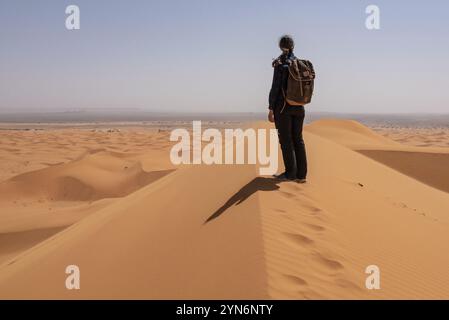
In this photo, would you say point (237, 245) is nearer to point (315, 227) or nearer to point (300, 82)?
point (315, 227)

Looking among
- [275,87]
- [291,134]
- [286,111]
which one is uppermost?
[275,87]

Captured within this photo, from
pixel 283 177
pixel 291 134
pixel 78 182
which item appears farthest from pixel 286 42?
pixel 78 182

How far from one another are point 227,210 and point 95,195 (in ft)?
22.3

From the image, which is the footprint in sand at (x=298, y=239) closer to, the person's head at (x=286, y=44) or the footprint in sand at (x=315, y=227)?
the footprint in sand at (x=315, y=227)

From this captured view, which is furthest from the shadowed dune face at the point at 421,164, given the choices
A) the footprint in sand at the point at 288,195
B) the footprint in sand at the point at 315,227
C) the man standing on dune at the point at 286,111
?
the footprint in sand at the point at 315,227

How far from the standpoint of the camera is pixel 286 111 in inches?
197

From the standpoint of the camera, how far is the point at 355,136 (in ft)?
68.5

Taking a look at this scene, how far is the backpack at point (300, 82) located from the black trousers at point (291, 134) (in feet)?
0.52

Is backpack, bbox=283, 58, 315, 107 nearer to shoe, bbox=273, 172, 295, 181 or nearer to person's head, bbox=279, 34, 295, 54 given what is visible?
person's head, bbox=279, 34, 295, 54

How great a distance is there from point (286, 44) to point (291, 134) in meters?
1.04

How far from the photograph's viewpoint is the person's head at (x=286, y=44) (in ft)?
16.1
